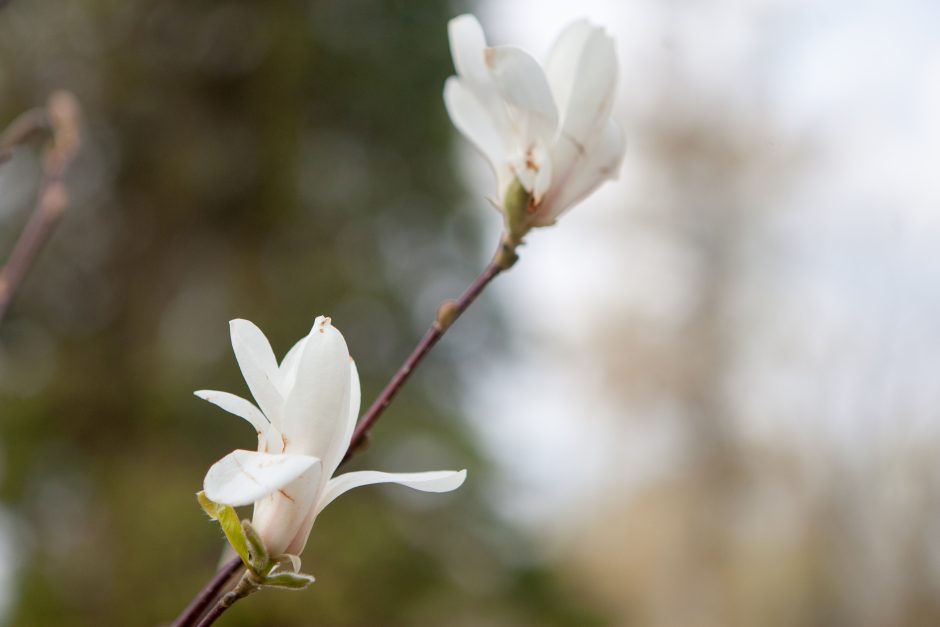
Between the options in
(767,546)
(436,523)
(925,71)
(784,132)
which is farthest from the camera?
(767,546)

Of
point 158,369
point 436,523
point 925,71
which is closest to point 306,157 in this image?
point 158,369

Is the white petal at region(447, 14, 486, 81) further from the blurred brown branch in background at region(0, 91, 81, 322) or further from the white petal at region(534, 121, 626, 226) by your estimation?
the blurred brown branch in background at region(0, 91, 81, 322)

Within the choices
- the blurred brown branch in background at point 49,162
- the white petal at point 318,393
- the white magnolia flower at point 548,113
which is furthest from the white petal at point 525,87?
the blurred brown branch in background at point 49,162

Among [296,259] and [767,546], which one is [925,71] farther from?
[767,546]

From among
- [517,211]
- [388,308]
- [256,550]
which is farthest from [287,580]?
[388,308]

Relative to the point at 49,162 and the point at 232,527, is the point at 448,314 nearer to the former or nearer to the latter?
the point at 232,527

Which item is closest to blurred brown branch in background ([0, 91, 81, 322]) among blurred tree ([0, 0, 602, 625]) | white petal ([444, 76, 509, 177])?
white petal ([444, 76, 509, 177])
